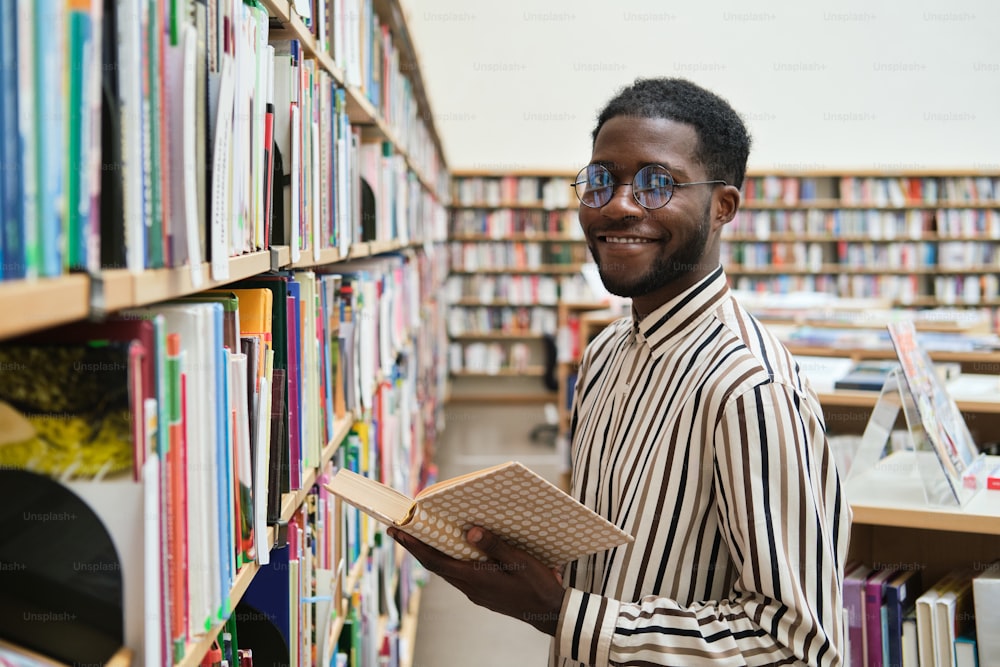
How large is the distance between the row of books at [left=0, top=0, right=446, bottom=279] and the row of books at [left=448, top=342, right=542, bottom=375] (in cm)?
686

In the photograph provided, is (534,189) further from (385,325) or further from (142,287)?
(142,287)

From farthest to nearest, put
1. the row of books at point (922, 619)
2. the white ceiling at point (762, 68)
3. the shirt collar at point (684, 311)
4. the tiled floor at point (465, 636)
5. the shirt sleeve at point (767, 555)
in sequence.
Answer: the white ceiling at point (762, 68)
the tiled floor at point (465, 636)
the row of books at point (922, 619)
the shirt collar at point (684, 311)
the shirt sleeve at point (767, 555)

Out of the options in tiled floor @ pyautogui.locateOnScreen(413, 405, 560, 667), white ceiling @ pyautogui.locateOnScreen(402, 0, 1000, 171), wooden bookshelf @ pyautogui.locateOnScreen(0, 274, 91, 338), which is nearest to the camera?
wooden bookshelf @ pyautogui.locateOnScreen(0, 274, 91, 338)

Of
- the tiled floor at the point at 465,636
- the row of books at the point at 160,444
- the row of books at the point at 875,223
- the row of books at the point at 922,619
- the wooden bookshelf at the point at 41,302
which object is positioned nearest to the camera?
the wooden bookshelf at the point at 41,302

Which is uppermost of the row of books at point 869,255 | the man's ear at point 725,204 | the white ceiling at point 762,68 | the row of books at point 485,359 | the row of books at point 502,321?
the white ceiling at point 762,68

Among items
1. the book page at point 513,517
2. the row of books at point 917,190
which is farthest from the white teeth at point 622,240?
the row of books at point 917,190

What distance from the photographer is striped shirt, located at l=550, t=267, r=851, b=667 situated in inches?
38.1

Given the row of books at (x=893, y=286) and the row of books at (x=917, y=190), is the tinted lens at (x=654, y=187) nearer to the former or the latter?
the row of books at (x=893, y=286)

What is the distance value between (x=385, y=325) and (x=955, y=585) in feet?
4.80

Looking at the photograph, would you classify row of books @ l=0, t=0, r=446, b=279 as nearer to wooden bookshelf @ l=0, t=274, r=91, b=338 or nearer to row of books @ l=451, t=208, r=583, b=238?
wooden bookshelf @ l=0, t=274, r=91, b=338

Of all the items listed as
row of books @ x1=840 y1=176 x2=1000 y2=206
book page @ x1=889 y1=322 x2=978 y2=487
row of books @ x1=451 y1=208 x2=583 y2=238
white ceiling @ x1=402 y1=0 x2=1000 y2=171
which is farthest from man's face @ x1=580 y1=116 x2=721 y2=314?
row of books @ x1=840 y1=176 x2=1000 y2=206

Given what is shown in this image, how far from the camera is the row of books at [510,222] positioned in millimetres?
8055

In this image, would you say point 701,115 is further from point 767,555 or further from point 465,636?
point 465,636

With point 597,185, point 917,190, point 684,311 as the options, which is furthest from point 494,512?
point 917,190
